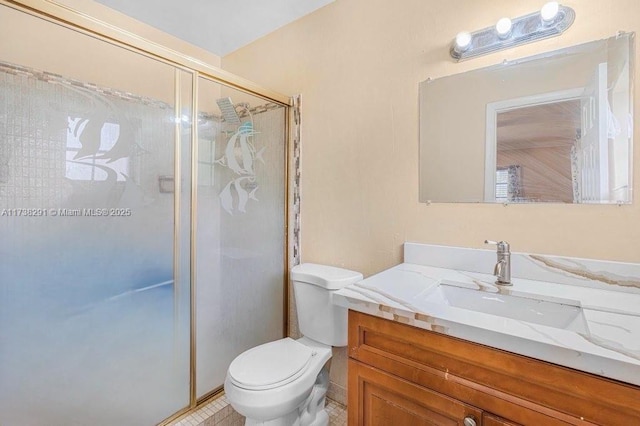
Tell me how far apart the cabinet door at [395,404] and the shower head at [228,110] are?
4.73ft

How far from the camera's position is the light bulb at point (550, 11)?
1.11 metres

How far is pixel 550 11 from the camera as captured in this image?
1111mm

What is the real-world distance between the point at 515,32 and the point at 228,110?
1439 millimetres

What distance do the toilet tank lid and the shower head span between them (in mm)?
954

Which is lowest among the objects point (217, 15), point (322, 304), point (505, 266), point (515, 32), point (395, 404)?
point (395, 404)

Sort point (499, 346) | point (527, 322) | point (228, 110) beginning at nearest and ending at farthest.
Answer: point (499, 346) < point (527, 322) < point (228, 110)

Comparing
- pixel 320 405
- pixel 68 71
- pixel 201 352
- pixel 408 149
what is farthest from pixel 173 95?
pixel 320 405

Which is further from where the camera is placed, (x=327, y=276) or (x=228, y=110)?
(x=228, y=110)

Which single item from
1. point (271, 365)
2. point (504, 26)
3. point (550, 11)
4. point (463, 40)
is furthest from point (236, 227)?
point (550, 11)

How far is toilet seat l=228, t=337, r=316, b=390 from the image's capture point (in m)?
1.20

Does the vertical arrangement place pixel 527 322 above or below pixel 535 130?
below

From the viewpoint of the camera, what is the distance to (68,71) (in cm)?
123

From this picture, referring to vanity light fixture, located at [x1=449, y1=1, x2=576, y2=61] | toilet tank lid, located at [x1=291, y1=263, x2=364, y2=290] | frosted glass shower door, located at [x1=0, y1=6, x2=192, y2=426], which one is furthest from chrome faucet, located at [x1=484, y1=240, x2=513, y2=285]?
frosted glass shower door, located at [x1=0, y1=6, x2=192, y2=426]

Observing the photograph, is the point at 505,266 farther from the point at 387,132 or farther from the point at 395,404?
the point at 387,132
